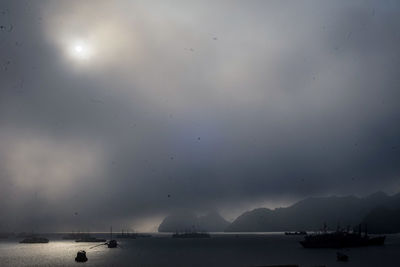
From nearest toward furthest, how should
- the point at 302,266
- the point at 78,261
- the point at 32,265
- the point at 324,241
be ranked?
1. the point at 302,266
2. the point at 32,265
3. the point at 78,261
4. the point at 324,241

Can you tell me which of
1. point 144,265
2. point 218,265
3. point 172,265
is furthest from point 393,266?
point 144,265

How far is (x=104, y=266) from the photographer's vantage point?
107375 millimetres

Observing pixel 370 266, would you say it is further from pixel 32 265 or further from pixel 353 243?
pixel 32 265

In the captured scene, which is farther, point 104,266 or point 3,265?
point 3,265

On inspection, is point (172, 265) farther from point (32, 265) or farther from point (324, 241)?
point (324, 241)

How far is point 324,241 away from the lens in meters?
172

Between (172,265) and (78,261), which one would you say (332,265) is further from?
A: (78,261)

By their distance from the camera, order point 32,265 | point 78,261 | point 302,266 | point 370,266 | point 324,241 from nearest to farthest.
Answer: point 302,266
point 370,266
point 32,265
point 78,261
point 324,241

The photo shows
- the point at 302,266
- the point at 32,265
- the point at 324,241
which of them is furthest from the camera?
the point at 324,241

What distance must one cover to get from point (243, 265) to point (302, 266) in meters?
16.7

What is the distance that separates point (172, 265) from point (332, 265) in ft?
153

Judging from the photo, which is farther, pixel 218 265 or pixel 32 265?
pixel 32 265

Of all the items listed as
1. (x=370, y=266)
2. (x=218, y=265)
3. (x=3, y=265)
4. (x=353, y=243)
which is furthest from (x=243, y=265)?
(x=353, y=243)

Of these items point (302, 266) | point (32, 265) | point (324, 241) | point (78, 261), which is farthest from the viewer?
point (324, 241)
